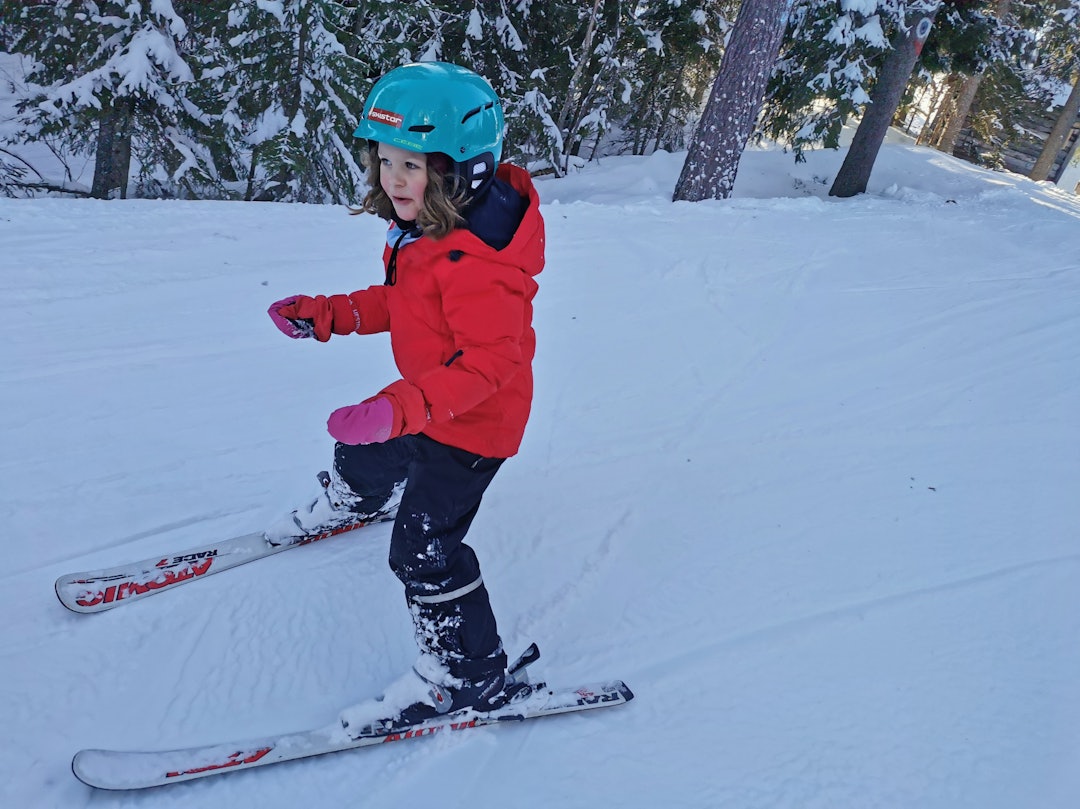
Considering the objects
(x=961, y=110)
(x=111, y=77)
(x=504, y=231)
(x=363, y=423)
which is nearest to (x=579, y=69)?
(x=111, y=77)

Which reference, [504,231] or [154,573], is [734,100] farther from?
[154,573]

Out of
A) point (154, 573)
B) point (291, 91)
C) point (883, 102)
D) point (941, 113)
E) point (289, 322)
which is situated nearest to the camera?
point (289, 322)

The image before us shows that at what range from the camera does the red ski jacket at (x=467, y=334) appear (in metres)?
1.70

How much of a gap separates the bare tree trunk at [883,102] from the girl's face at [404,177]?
1075 centimetres

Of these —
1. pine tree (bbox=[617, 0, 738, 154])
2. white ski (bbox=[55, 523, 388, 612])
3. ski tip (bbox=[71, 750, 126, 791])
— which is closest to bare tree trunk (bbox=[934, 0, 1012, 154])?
pine tree (bbox=[617, 0, 738, 154])

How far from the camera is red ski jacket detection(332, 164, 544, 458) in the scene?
170cm

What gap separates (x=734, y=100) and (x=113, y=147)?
7715 millimetres

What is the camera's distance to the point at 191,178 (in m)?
9.12

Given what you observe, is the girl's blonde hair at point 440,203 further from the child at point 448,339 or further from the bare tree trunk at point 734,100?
the bare tree trunk at point 734,100

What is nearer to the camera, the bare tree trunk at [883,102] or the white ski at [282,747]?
the white ski at [282,747]

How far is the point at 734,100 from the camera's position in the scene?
312 inches

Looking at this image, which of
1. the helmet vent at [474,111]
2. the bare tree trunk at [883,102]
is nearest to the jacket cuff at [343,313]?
the helmet vent at [474,111]

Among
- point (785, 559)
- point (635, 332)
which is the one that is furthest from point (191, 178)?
point (785, 559)

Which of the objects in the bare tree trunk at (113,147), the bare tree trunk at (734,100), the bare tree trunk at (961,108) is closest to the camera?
the bare tree trunk at (734,100)
